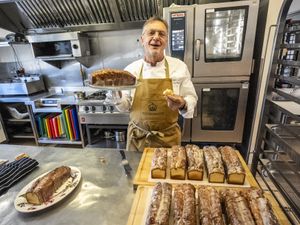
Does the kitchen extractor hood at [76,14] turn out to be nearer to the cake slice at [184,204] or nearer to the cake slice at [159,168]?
the cake slice at [159,168]

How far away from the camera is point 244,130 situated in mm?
2611

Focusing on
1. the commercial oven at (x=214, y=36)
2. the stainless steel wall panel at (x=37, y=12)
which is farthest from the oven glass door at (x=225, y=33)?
the stainless steel wall panel at (x=37, y=12)

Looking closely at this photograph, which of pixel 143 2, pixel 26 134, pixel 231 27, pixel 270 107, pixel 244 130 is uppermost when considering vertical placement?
pixel 143 2

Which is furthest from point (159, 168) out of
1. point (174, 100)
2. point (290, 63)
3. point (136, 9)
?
point (136, 9)

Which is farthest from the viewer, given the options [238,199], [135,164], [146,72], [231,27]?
[231,27]

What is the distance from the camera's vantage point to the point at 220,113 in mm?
2445

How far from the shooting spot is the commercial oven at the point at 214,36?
2.05 metres

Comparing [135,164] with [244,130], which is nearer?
[135,164]

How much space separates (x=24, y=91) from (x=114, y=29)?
5.63 ft

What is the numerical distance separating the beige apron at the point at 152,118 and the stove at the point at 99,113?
1.10 meters

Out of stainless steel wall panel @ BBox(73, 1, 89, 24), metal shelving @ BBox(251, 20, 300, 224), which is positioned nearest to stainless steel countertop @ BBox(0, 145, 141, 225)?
metal shelving @ BBox(251, 20, 300, 224)

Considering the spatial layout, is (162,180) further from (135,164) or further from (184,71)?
(184,71)

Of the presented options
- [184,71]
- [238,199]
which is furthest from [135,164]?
[184,71]

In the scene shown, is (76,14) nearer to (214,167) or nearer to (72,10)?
(72,10)
